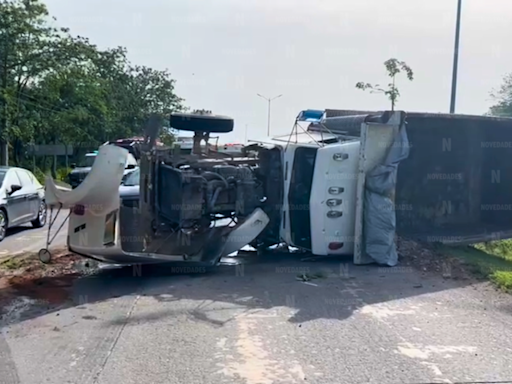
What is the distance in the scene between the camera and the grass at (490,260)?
8609 mm

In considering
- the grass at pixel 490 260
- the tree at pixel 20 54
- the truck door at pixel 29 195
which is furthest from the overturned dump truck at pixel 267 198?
the tree at pixel 20 54

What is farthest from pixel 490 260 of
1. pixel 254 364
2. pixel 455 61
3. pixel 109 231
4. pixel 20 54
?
pixel 20 54

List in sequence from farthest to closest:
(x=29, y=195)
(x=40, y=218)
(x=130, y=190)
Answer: (x=40, y=218)
(x=29, y=195)
(x=130, y=190)

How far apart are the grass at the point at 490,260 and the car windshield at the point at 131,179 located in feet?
23.0

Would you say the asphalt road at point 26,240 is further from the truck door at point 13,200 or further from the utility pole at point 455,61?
the utility pole at point 455,61

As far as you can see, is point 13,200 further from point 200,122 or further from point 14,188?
point 200,122

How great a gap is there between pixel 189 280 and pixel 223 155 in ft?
7.69

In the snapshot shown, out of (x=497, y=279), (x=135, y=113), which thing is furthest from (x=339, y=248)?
(x=135, y=113)

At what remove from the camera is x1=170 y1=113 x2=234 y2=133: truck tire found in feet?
33.3

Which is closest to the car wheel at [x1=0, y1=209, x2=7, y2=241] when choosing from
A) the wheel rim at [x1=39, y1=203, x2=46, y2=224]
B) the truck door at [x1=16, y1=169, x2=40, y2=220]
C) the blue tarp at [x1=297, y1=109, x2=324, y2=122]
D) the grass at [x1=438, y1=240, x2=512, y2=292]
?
→ the truck door at [x1=16, y1=169, x2=40, y2=220]

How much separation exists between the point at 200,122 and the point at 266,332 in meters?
4.69

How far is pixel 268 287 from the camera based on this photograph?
27.5 feet

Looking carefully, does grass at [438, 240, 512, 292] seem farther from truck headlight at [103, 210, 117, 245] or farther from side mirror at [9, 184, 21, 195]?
side mirror at [9, 184, 21, 195]

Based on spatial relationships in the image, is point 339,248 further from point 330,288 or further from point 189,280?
point 189,280
